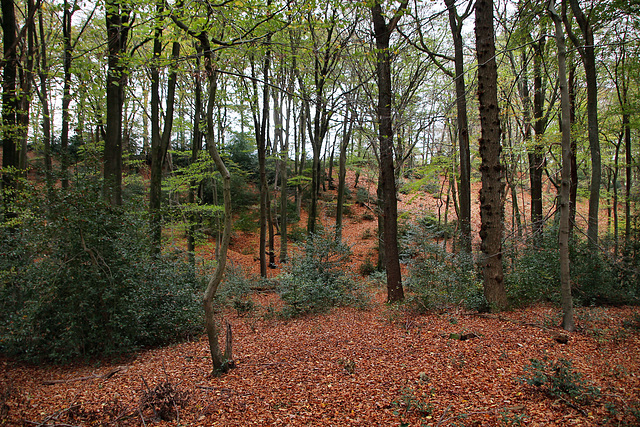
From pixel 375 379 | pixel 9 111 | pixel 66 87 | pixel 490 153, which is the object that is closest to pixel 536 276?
pixel 490 153

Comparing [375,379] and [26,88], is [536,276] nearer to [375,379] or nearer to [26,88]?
[375,379]

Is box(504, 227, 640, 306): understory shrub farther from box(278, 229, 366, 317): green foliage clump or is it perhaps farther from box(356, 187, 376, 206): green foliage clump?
box(356, 187, 376, 206): green foliage clump

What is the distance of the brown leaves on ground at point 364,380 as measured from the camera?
9.94 ft

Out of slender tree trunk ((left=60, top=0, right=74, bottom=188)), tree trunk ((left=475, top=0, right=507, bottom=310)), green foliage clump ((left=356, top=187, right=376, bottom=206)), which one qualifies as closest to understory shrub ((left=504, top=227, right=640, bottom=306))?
tree trunk ((left=475, top=0, right=507, bottom=310))

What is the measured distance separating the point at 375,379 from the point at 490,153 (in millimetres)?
4130

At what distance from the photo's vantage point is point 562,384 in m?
3.04

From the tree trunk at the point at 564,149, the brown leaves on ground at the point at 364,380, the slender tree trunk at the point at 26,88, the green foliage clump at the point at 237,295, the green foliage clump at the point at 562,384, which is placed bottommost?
the green foliage clump at the point at 237,295

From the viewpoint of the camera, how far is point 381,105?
7680 millimetres

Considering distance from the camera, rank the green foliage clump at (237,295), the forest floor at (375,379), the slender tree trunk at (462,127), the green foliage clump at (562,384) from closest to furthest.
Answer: the green foliage clump at (562,384), the forest floor at (375,379), the green foliage clump at (237,295), the slender tree trunk at (462,127)

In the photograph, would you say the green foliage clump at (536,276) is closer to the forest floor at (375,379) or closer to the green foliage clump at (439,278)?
the forest floor at (375,379)

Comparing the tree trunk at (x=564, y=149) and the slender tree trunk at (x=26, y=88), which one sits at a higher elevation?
the slender tree trunk at (x=26, y=88)

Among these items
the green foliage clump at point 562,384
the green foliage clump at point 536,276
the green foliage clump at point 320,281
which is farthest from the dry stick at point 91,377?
the green foliage clump at point 536,276

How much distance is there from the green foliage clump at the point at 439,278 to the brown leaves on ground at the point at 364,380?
48cm

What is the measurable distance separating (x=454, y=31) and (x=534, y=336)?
26.6ft
